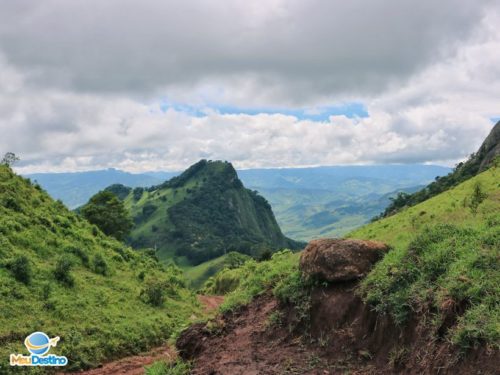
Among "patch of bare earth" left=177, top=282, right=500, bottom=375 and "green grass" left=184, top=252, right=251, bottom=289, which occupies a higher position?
"patch of bare earth" left=177, top=282, right=500, bottom=375

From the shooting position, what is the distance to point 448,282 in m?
9.61

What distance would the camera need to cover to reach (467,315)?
854cm

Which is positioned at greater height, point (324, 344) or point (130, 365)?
point (324, 344)

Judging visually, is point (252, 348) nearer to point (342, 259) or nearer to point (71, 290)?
point (342, 259)

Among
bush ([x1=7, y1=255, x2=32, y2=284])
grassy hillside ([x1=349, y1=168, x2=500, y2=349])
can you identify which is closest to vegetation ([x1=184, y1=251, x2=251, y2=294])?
bush ([x1=7, y1=255, x2=32, y2=284])

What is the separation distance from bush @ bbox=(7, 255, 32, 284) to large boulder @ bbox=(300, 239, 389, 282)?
56.1 ft

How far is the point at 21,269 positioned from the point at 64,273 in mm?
2718

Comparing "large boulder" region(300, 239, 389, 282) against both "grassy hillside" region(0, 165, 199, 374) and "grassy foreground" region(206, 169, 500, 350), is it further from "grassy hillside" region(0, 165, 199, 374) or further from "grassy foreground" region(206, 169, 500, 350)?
"grassy hillside" region(0, 165, 199, 374)

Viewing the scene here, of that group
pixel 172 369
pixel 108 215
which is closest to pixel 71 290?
pixel 172 369

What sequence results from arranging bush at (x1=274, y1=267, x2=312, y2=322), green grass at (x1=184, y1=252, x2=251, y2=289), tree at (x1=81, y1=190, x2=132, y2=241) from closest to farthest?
bush at (x1=274, y1=267, x2=312, y2=322)
tree at (x1=81, y1=190, x2=132, y2=241)
green grass at (x1=184, y1=252, x2=251, y2=289)

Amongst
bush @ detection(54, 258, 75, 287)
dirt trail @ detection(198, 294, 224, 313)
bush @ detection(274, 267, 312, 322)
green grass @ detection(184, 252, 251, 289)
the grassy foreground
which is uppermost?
the grassy foreground

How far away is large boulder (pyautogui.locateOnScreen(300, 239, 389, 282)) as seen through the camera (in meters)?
12.3

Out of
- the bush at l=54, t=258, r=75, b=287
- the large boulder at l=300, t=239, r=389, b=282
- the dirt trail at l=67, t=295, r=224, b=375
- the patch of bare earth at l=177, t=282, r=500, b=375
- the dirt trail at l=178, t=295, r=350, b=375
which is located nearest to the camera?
the patch of bare earth at l=177, t=282, r=500, b=375

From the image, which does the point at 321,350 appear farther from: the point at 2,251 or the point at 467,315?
the point at 2,251
